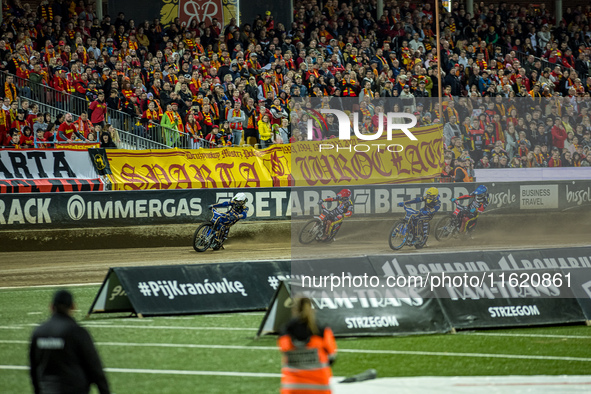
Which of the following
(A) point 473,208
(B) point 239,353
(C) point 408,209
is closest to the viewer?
(B) point 239,353

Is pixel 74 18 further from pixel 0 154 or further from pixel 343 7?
pixel 343 7

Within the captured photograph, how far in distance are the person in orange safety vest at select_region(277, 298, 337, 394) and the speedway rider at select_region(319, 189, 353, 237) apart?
565 inches

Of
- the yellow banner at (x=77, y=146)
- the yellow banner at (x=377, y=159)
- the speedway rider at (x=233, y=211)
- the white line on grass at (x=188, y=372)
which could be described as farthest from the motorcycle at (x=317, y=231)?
the white line on grass at (x=188, y=372)

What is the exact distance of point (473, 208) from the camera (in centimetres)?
2114

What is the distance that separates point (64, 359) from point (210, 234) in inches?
556

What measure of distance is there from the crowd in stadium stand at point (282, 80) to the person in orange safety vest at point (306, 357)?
49.4 feet

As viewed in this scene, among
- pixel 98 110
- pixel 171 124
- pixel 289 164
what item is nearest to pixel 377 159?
pixel 289 164

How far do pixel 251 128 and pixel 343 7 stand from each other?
898 centimetres

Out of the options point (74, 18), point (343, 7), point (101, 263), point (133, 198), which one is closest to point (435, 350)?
point (101, 263)

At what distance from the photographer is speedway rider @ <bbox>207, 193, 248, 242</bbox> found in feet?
64.8

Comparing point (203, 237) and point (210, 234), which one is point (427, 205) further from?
point (203, 237)

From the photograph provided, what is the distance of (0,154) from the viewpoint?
65.4ft

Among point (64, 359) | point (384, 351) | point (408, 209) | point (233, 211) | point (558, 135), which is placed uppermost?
point (558, 135)

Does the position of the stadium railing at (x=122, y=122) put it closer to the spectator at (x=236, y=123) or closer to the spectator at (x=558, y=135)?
the spectator at (x=236, y=123)
